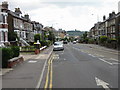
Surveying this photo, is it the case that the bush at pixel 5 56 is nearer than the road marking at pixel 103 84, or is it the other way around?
the road marking at pixel 103 84

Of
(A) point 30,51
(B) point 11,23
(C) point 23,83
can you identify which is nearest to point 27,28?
(B) point 11,23

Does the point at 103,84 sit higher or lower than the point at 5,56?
lower

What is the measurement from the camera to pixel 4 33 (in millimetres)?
40938

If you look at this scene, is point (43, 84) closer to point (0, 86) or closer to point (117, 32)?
point (0, 86)

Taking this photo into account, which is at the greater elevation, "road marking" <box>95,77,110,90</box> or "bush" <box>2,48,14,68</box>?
"bush" <box>2,48,14,68</box>

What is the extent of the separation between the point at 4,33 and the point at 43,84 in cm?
3072

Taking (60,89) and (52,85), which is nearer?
(60,89)

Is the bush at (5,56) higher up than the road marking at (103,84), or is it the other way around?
the bush at (5,56)

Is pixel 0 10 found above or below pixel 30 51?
above

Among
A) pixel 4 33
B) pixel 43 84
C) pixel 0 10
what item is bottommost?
pixel 43 84

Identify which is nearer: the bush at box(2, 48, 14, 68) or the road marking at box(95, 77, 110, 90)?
the road marking at box(95, 77, 110, 90)

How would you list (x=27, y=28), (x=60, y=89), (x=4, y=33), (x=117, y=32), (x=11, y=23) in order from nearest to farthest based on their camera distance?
(x=60, y=89) < (x=4, y=33) < (x=11, y=23) < (x=27, y=28) < (x=117, y=32)

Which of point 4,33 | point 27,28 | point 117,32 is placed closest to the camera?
point 4,33

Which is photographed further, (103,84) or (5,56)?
(5,56)
